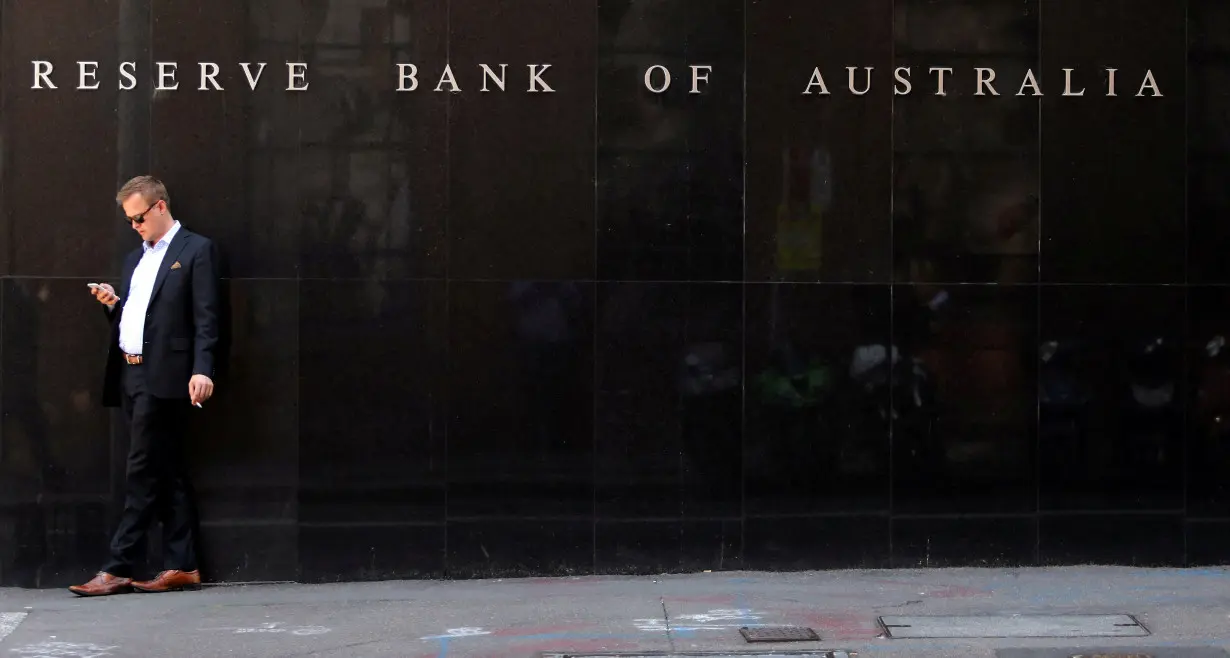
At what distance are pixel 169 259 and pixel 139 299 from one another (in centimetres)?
28

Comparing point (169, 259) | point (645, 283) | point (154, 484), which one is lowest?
point (154, 484)

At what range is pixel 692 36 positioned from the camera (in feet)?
26.2

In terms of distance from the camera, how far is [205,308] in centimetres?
767

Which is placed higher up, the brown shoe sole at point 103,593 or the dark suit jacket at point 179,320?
the dark suit jacket at point 179,320

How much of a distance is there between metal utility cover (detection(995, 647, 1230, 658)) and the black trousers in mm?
4315

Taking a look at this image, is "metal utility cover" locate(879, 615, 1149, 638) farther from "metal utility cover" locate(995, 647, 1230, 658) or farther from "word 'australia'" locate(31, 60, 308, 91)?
"word 'australia'" locate(31, 60, 308, 91)

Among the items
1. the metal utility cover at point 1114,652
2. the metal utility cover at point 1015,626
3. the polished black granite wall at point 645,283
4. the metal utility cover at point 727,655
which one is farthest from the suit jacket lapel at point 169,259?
the metal utility cover at point 1114,652

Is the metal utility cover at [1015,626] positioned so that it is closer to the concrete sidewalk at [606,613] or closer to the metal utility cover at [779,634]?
the concrete sidewalk at [606,613]

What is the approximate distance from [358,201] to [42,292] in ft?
5.81

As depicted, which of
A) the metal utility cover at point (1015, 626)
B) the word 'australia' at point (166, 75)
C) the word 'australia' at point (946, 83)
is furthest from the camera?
the word 'australia' at point (946, 83)

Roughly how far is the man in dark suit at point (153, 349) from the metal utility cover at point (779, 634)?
3.10 metres

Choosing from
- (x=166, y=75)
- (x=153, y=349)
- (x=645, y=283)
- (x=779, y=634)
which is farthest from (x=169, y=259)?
(x=779, y=634)

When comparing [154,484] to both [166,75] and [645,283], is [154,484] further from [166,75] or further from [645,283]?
[645,283]

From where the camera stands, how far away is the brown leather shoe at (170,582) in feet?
25.6
